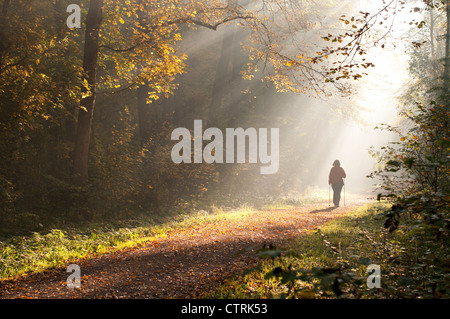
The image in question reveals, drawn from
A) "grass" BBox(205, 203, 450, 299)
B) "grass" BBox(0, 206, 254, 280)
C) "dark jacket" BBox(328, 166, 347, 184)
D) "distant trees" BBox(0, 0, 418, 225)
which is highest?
"distant trees" BBox(0, 0, 418, 225)

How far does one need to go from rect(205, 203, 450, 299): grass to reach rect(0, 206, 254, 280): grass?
13.7 ft

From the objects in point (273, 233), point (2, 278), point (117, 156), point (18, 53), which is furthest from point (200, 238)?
point (18, 53)

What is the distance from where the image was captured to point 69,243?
332 inches

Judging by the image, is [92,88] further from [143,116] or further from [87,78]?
[143,116]

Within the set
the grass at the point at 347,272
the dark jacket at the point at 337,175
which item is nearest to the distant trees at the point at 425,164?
the grass at the point at 347,272

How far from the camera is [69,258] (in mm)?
7367

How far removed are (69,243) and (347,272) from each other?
7409 millimetres

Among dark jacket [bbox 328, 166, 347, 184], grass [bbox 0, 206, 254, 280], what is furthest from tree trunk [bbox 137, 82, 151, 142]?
dark jacket [bbox 328, 166, 347, 184]

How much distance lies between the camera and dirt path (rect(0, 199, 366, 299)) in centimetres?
515

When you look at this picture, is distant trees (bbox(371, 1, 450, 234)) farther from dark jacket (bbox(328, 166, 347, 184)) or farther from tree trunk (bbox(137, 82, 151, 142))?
tree trunk (bbox(137, 82, 151, 142))
